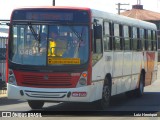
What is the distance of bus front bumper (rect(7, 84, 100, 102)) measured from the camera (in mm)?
13914

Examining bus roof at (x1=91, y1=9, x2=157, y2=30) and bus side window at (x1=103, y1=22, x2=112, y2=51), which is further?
bus side window at (x1=103, y1=22, x2=112, y2=51)

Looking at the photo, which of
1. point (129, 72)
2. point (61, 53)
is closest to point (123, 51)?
point (129, 72)

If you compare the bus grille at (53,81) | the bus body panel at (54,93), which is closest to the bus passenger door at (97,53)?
the bus body panel at (54,93)

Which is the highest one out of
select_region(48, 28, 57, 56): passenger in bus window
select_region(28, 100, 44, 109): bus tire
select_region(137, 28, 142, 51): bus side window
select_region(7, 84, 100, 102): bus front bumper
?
select_region(48, 28, 57, 56): passenger in bus window

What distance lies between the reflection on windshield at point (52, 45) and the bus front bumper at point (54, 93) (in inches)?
27.9

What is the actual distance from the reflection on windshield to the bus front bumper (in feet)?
2.33

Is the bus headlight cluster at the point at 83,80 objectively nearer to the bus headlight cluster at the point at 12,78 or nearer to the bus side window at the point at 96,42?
the bus side window at the point at 96,42

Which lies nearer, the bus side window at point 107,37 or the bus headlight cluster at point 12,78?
the bus headlight cluster at point 12,78

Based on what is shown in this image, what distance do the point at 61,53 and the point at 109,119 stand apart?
2233mm

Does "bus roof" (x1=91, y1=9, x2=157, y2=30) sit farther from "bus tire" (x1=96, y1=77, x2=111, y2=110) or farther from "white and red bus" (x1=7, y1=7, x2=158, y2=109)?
"bus tire" (x1=96, y1=77, x2=111, y2=110)

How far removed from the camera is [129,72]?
62.6 ft

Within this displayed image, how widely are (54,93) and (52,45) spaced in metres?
1.29

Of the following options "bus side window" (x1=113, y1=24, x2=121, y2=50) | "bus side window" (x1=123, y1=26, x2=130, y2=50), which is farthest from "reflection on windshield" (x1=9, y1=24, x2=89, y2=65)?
"bus side window" (x1=123, y1=26, x2=130, y2=50)

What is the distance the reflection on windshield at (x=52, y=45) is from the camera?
1408 centimetres
